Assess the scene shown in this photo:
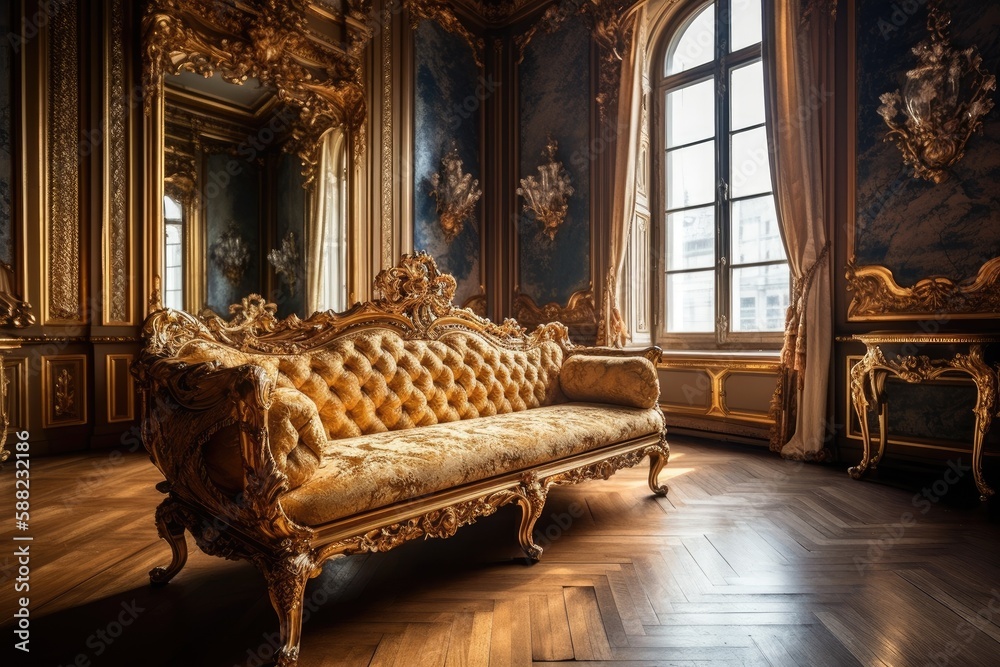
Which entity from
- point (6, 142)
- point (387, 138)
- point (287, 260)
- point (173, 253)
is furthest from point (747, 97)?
point (6, 142)

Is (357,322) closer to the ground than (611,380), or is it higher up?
higher up

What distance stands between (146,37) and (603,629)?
4.49 m

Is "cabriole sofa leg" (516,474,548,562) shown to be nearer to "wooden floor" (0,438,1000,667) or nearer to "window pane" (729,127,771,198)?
"wooden floor" (0,438,1000,667)

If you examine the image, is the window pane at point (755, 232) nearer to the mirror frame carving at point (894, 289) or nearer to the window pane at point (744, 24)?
the mirror frame carving at point (894, 289)

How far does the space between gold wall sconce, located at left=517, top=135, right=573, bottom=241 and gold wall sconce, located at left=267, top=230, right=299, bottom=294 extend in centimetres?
215

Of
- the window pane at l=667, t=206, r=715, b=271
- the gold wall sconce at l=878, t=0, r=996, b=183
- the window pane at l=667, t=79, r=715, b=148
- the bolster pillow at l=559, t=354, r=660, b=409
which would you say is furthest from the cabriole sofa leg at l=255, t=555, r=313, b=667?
the window pane at l=667, t=79, r=715, b=148

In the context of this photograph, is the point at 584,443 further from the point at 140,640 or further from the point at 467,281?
the point at 467,281

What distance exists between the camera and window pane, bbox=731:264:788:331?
3.92 m

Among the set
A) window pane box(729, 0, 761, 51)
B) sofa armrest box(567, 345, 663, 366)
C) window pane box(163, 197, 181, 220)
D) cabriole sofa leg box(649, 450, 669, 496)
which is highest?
window pane box(729, 0, 761, 51)

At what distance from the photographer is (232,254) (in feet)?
13.1

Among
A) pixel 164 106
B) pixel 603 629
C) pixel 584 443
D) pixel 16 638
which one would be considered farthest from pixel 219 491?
pixel 164 106

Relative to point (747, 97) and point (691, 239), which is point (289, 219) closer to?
point (691, 239)

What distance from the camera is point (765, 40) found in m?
3.61

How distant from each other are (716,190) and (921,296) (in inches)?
69.5
